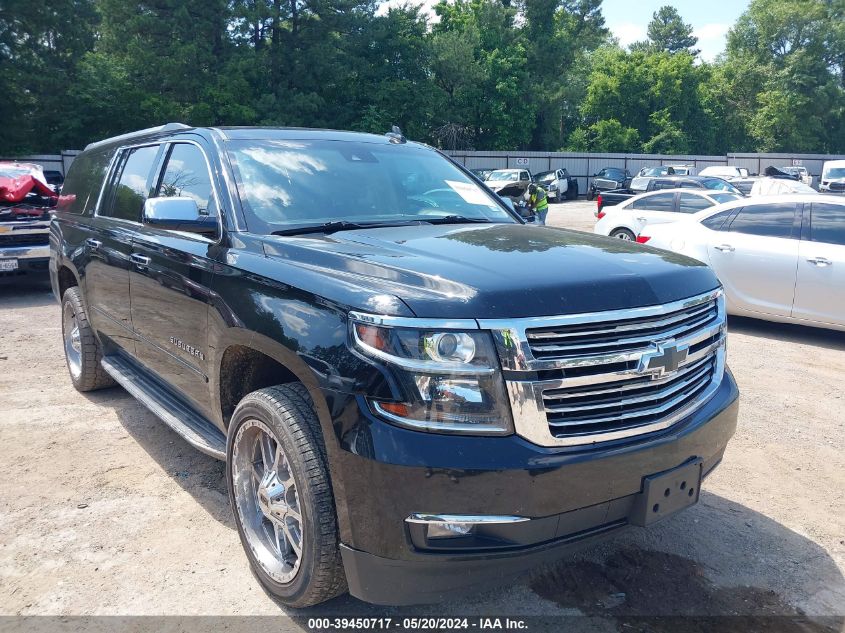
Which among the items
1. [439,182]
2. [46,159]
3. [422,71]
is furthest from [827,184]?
[46,159]

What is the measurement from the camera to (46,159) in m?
30.2

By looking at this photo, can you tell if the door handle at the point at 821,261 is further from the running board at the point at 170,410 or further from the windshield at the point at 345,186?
the running board at the point at 170,410

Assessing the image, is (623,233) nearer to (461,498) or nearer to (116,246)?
(116,246)

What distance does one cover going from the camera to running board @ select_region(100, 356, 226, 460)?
3.59 meters

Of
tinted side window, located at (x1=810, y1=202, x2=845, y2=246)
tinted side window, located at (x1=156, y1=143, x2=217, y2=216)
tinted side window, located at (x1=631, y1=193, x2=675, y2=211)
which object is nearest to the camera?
tinted side window, located at (x1=156, y1=143, x2=217, y2=216)

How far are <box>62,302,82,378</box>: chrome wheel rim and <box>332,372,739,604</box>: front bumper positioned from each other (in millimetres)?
4030

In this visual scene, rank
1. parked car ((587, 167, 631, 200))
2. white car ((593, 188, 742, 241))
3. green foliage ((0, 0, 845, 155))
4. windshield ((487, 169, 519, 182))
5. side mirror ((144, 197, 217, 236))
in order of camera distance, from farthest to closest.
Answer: parked car ((587, 167, 631, 200))
green foliage ((0, 0, 845, 155))
windshield ((487, 169, 519, 182))
white car ((593, 188, 742, 241))
side mirror ((144, 197, 217, 236))

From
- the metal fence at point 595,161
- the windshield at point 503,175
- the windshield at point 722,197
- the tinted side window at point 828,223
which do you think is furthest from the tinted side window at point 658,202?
the metal fence at point 595,161

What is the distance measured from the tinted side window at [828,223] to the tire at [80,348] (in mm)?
7122

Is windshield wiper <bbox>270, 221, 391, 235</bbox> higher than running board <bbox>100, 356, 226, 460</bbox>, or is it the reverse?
windshield wiper <bbox>270, 221, 391, 235</bbox>

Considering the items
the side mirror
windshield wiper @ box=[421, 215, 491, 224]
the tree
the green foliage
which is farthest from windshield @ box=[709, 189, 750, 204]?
the tree

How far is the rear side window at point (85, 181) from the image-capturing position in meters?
5.39

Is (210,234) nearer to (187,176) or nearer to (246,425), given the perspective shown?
(187,176)

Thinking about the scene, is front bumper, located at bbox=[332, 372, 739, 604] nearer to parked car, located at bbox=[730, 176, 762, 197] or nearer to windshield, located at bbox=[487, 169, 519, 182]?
parked car, located at bbox=[730, 176, 762, 197]
